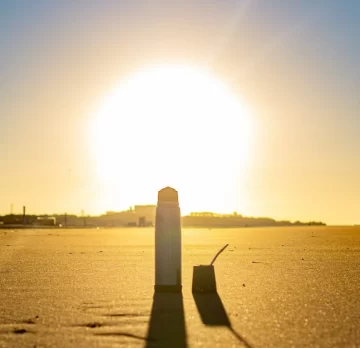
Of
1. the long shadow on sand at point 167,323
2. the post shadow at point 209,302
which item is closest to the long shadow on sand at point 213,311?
the post shadow at point 209,302

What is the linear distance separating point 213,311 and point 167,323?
93 centimetres

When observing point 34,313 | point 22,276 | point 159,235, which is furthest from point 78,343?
point 22,276

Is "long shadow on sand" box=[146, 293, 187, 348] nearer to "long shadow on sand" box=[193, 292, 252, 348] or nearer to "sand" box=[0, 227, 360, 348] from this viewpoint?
"sand" box=[0, 227, 360, 348]

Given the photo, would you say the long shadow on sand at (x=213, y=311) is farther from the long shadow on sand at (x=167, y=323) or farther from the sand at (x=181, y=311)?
the long shadow on sand at (x=167, y=323)

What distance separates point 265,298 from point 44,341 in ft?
11.1

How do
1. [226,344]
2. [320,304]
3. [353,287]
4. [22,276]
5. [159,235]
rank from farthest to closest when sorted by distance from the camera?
1. [22,276]
2. [353,287]
3. [159,235]
4. [320,304]
5. [226,344]

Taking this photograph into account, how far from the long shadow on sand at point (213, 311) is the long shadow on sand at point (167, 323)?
0.21m

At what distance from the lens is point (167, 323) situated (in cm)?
582

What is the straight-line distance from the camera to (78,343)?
16.4 feet

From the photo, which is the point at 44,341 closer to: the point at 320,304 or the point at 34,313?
the point at 34,313

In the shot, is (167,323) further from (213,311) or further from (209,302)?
(209,302)

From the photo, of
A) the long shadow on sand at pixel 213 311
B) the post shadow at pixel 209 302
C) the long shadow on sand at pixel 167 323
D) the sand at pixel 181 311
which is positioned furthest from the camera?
the post shadow at pixel 209 302

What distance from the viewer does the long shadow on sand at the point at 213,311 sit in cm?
562

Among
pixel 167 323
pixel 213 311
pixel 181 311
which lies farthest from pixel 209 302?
pixel 167 323
